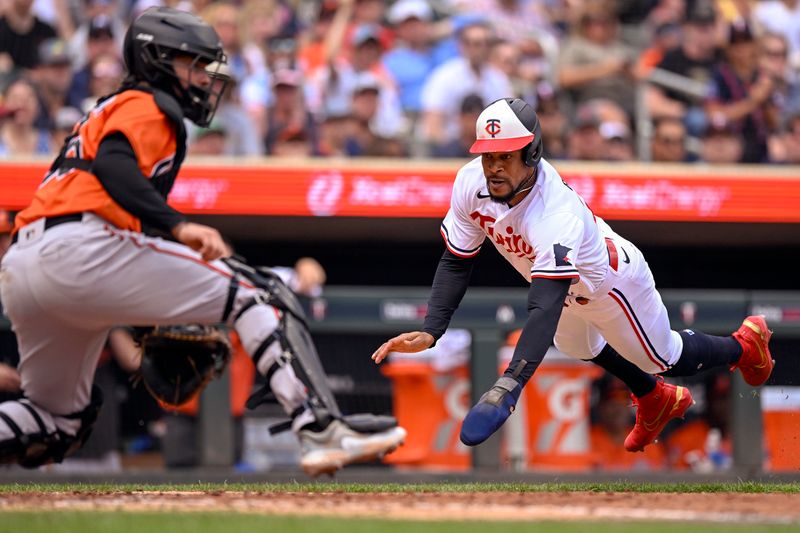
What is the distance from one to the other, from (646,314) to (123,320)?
2342 mm

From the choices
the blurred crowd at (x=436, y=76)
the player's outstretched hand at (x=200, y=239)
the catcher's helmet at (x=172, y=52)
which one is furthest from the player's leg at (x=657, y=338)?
the blurred crowd at (x=436, y=76)

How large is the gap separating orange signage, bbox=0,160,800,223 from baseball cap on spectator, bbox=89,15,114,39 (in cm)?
152

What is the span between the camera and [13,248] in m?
5.16

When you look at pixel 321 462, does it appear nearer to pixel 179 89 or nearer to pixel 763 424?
pixel 179 89

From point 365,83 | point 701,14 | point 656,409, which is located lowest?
point 656,409

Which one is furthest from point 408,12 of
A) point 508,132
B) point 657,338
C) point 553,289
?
point 553,289

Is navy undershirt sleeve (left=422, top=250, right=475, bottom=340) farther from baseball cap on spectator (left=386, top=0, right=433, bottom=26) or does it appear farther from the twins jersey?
baseball cap on spectator (left=386, top=0, right=433, bottom=26)

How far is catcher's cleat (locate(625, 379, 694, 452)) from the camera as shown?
630cm

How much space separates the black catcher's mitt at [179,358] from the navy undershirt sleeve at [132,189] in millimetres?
722

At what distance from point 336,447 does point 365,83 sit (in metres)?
5.93

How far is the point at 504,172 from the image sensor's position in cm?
529

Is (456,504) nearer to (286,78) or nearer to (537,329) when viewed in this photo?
(537,329)

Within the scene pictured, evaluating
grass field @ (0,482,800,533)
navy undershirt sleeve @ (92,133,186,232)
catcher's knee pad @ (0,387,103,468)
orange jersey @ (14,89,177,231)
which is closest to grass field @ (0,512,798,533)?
grass field @ (0,482,800,533)

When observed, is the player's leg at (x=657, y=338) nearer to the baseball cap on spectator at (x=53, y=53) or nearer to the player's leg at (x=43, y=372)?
the player's leg at (x=43, y=372)
